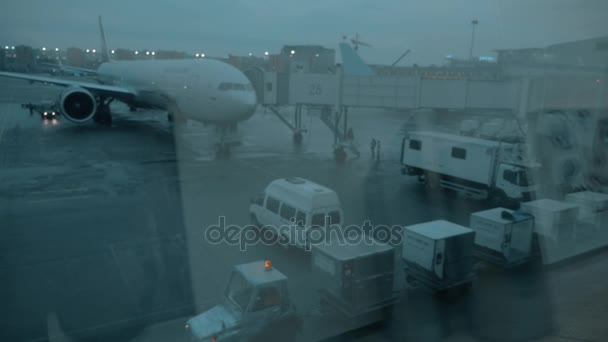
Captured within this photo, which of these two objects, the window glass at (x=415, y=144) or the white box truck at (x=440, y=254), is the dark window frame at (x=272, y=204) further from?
the window glass at (x=415, y=144)

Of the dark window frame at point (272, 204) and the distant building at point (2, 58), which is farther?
the distant building at point (2, 58)

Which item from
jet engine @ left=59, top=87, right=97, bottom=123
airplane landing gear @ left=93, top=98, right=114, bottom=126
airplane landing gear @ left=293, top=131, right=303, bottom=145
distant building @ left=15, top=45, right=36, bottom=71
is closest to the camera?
airplane landing gear @ left=293, top=131, right=303, bottom=145

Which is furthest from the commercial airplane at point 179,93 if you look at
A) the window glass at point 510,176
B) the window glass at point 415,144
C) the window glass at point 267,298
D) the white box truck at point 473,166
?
the window glass at point 267,298

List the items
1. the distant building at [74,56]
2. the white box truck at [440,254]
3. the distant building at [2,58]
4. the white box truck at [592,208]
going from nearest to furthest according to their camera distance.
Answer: the white box truck at [440,254], the white box truck at [592,208], the distant building at [2,58], the distant building at [74,56]

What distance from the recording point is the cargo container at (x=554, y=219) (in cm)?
1181

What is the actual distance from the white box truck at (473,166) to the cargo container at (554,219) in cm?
387

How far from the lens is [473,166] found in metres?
17.4

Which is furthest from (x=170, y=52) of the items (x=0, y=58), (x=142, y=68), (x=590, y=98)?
(x=590, y=98)

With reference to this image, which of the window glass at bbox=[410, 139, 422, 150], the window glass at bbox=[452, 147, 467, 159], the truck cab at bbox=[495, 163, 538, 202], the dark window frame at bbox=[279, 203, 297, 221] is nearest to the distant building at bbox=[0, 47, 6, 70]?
the window glass at bbox=[410, 139, 422, 150]

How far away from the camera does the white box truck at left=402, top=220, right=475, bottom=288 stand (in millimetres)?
9430

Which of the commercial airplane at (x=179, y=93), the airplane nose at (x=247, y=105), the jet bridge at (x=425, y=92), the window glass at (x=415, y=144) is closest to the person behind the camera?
the window glass at (x=415, y=144)

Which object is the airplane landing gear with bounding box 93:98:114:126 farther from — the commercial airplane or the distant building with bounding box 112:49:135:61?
the distant building with bounding box 112:49:135:61

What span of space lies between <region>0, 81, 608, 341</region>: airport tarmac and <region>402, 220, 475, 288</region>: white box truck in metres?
0.58

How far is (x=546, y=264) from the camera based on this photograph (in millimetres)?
10961
